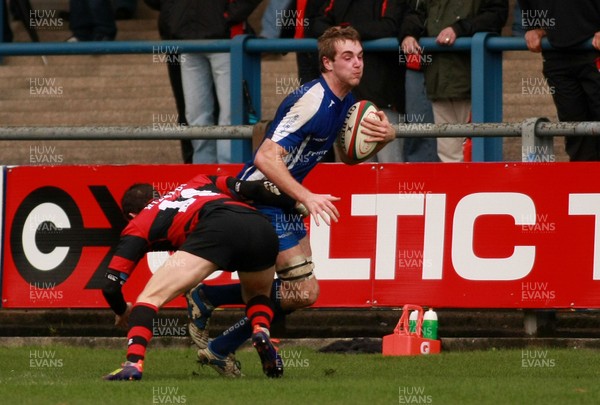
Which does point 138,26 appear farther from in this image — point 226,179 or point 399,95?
point 226,179

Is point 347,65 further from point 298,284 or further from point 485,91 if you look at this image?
point 485,91

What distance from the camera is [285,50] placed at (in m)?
12.3

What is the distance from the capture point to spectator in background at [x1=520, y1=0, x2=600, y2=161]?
11320mm

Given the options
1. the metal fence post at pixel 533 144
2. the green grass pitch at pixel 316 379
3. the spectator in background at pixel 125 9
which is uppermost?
the spectator in background at pixel 125 9

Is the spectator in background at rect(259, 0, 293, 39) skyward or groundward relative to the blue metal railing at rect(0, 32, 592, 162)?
skyward

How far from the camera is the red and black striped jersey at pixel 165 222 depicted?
880cm

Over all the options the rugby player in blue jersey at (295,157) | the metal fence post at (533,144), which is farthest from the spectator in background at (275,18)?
the rugby player in blue jersey at (295,157)

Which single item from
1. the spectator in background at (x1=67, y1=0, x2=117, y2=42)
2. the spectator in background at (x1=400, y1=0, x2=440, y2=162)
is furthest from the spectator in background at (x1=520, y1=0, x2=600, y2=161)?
the spectator in background at (x1=67, y1=0, x2=117, y2=42)

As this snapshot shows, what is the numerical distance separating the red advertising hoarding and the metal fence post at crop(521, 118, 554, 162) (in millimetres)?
162

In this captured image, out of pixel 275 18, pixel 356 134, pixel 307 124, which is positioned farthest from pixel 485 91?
pixel 307 124

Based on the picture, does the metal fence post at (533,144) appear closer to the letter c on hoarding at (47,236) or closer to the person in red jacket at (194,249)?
the person in red jacket at (194,249)

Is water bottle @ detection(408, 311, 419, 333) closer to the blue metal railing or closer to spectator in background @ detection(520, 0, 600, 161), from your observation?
the blue metal railing

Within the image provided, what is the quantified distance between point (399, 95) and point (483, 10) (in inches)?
39.9

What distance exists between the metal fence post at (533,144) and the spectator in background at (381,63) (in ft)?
4.39
